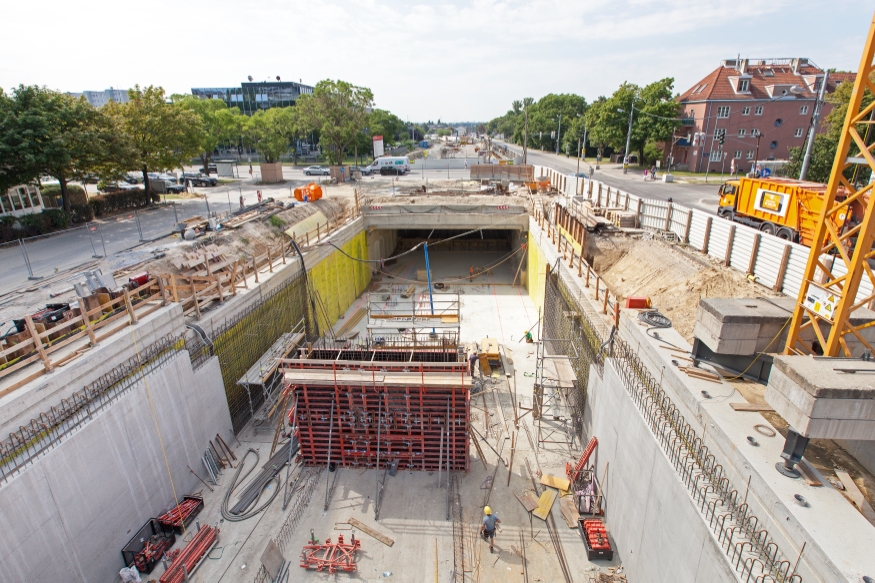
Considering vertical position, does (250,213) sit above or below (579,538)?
above

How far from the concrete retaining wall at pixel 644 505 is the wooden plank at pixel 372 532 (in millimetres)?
5356

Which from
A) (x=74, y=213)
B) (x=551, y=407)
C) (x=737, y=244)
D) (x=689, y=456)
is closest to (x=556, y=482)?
(x=551, y=407)

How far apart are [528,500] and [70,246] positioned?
22011 millimetres

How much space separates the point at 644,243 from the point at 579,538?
13117mm

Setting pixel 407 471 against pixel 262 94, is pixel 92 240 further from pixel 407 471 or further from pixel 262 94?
pixel 262 94

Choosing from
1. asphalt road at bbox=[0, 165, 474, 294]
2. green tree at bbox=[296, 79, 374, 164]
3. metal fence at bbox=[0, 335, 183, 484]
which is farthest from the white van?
metal fence at bbox=[0, 335, 183, 484]

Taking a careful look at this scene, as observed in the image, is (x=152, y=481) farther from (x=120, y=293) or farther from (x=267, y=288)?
(x=267, y=288)

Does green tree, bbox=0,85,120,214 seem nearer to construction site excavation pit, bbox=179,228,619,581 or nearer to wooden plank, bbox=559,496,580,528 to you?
construction site excavation pit, bbox=179,228,619,581

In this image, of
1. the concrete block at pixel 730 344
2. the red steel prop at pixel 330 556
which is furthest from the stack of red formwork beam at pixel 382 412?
the concrete block at pixel 730 344

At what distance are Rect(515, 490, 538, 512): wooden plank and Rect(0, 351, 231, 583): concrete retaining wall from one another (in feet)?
30.1

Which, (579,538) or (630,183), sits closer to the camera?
(579,538)

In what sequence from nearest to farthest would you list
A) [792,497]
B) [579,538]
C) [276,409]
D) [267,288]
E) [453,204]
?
[792,497] → [579,538] → [276,409] → [267,288] → [453,204]

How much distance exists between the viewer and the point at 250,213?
82.6 ft

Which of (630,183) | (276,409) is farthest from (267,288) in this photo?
(630,183)
